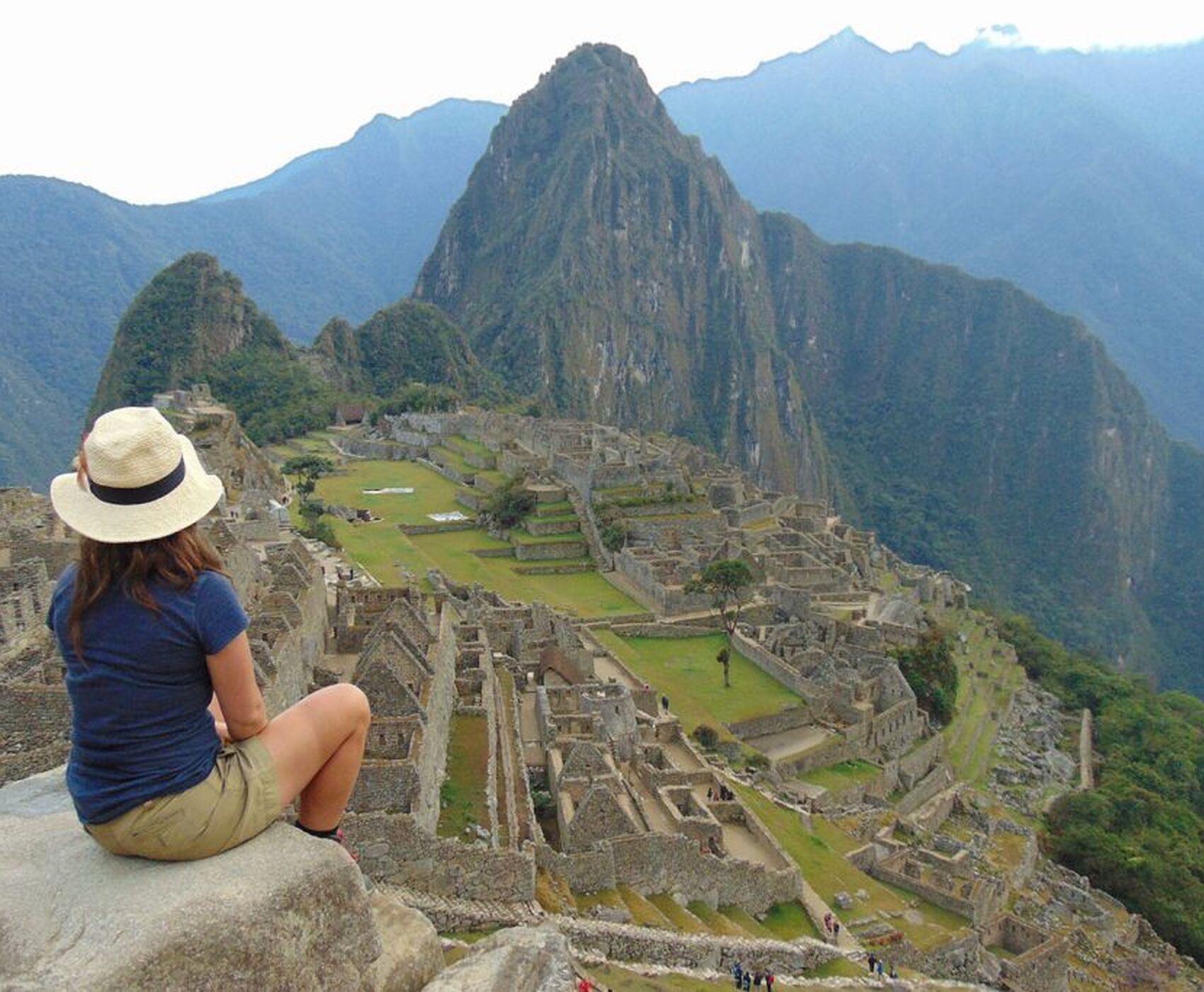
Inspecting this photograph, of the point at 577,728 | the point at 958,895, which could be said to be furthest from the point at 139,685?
the point at 958,895

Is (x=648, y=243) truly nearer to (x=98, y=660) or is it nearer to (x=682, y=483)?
(x=682, y=483)

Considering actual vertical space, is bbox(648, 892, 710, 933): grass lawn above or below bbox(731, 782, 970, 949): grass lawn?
above

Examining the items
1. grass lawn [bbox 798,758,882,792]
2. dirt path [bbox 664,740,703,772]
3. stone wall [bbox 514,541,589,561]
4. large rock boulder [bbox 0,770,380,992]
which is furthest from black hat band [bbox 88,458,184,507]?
stone wall [bbox 514,541,589,561]

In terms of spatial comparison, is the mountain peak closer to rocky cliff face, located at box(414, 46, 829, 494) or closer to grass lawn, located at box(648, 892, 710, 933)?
rocky cliff face, located at box(414, 46, 829, 494)

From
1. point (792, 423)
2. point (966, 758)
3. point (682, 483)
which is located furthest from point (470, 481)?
point (792, 423)

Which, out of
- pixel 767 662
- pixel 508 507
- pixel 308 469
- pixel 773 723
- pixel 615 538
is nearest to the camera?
pixel 773 723

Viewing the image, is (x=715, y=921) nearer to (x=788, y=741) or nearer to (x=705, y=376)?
(x=788, y=741)
